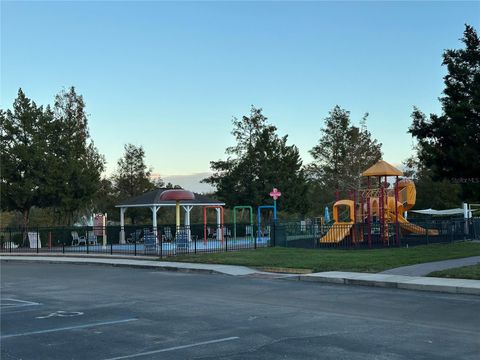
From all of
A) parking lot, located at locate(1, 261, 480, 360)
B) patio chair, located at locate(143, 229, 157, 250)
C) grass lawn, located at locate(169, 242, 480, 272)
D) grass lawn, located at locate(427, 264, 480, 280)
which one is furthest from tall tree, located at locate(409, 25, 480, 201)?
Result: patio chair, located at locate(143, 229, 157, 250)

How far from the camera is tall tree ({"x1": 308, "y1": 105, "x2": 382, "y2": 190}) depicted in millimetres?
58312

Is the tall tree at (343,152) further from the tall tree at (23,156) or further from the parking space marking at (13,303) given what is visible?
the parking space marking at (13,303)

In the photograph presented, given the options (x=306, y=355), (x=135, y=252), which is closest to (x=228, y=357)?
(x=306, y=355)

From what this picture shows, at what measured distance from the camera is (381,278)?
15562 millimetres

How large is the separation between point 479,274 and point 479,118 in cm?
661

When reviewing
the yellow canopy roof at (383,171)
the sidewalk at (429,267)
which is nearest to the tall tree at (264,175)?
the yellow canopy roof at (383,171)

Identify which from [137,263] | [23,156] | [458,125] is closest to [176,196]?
[137,263]

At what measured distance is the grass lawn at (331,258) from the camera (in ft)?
60.9

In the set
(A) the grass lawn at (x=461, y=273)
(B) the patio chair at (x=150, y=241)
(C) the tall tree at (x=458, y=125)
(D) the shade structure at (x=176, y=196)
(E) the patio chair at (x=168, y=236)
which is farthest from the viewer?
(D) the shade structure at (x=176, y=196)

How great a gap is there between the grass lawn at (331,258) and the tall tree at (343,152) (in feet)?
109

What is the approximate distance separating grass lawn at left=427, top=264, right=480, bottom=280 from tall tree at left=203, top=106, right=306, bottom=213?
106ft

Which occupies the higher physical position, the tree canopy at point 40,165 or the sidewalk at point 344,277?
the tree canopy at point 40,165

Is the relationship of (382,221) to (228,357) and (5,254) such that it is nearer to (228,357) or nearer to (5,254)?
(5,254)

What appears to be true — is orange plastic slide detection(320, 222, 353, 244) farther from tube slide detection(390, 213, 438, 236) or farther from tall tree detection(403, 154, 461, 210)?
tall tree detection(403, 154, 461, 210)
